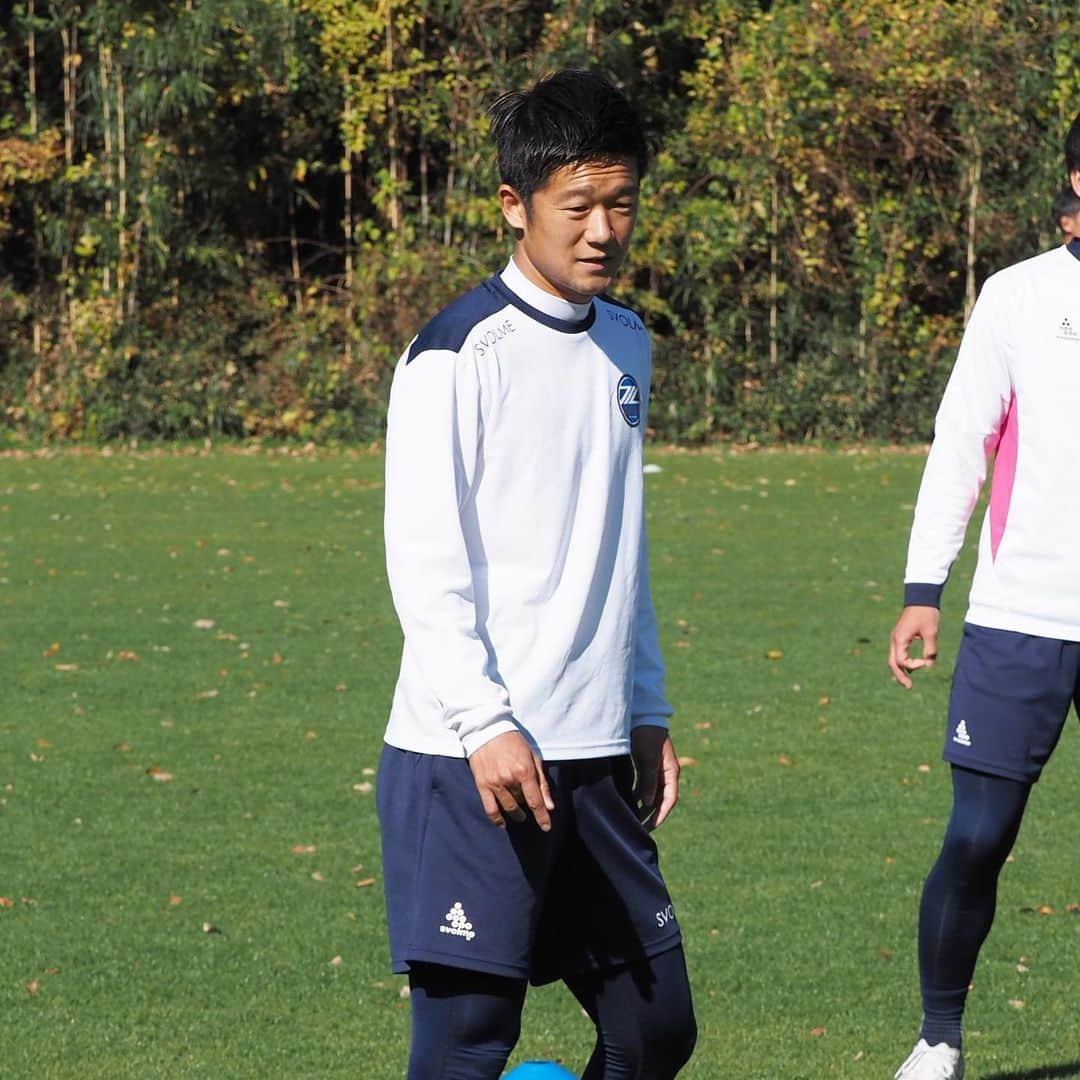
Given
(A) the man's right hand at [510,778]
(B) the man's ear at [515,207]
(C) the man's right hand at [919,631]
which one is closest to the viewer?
(A) the man's right hand at [510,778]

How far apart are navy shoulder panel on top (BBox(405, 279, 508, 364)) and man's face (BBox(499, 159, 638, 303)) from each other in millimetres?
75

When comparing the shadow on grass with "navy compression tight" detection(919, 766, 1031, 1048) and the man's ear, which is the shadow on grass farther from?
the man's ear

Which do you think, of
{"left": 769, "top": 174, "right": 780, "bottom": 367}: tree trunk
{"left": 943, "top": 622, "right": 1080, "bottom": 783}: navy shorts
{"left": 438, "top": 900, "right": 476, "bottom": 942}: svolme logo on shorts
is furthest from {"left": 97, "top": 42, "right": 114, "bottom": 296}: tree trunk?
{"left": 438, "top": 900, "right": 476, "bottom": 942}: svolme logo on shorts

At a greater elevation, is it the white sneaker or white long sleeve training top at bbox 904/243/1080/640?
white long sleeve training top at bbox 904/243/1080/640

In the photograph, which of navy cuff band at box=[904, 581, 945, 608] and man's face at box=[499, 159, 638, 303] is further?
navy cuff band at box=[904, 581, 945, 608]

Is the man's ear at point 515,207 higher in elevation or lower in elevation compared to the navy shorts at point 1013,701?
higher

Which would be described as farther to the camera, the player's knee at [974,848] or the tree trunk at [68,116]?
the tree trunk at [68,116]

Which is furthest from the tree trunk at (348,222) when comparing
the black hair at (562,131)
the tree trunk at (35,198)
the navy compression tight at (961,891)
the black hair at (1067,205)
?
the black hair at (562,131)

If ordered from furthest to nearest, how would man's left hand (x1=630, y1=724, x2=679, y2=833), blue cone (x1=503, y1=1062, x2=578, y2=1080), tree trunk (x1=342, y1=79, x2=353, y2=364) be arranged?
1. tree trunk (x1=342, y1=79, x2=353, y2=364)
2. man's left hand (x1=630, y1=724, x2=679, y2=833)
3. blue cone (x1=503, y1=1062, x2=578, y2=1080)

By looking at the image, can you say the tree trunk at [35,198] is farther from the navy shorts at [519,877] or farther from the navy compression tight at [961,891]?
the navy shorts at [519,877]

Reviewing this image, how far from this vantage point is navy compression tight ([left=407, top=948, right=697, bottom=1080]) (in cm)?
284

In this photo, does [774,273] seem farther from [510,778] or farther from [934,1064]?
[510,778]

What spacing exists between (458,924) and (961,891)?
5.11ft

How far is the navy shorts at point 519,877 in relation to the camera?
9.22 ft
